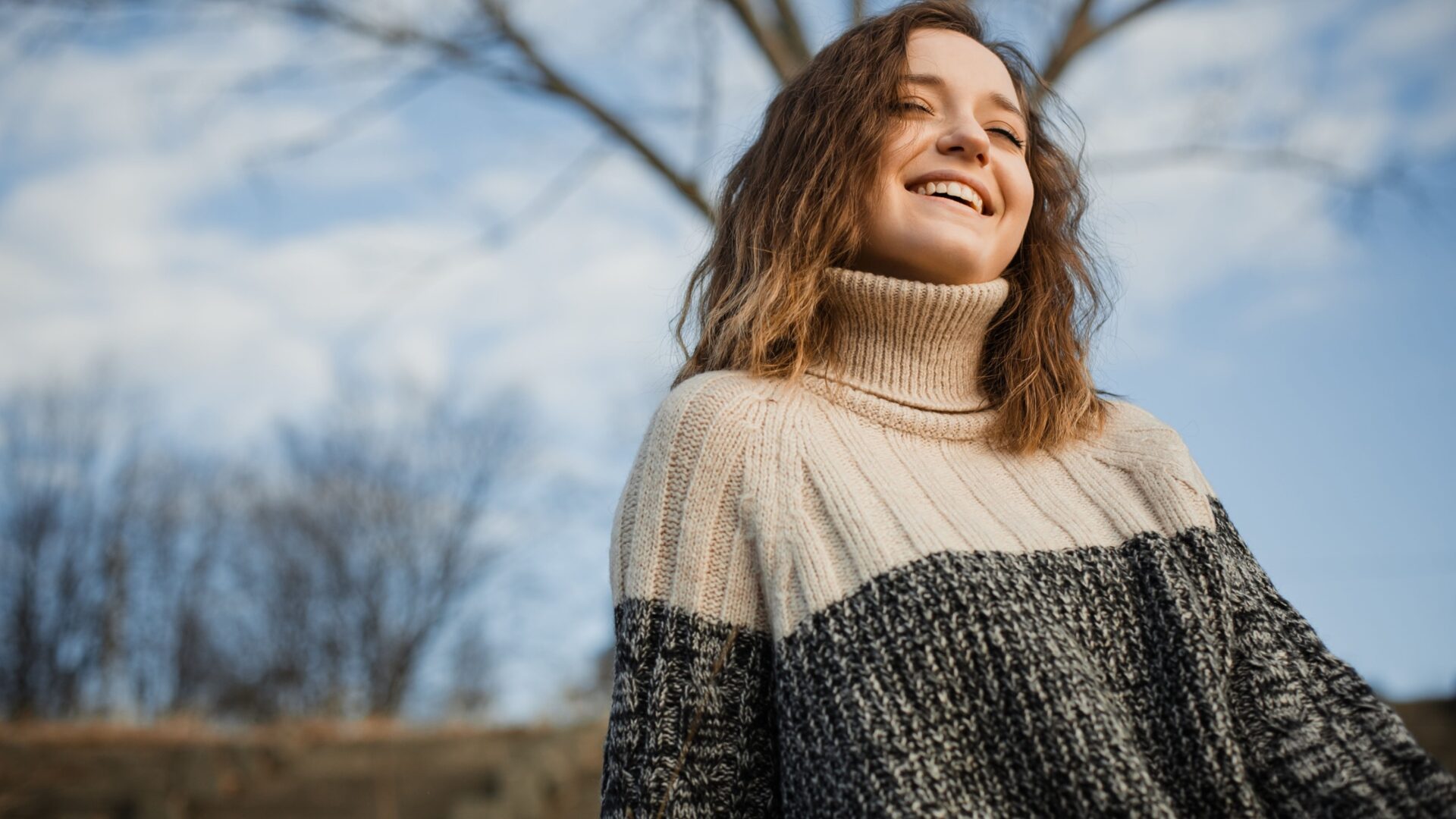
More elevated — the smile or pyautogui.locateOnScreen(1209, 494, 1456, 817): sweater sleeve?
the smile

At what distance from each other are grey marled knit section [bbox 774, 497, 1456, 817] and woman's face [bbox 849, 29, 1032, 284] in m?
0.51

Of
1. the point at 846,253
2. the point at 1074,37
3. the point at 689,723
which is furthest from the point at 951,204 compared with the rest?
the point at 1074,37

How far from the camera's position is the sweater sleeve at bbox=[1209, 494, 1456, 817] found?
4.41ft

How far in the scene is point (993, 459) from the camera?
178cm

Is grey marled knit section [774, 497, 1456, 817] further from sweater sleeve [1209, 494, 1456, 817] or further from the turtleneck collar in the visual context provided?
the turtleneck collar

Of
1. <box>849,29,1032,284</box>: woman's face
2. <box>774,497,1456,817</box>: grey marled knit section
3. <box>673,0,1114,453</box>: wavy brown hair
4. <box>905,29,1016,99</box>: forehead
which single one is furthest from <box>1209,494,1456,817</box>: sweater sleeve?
<box>905,29,1016,99</box>: forehead

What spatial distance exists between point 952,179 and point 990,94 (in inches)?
8.2

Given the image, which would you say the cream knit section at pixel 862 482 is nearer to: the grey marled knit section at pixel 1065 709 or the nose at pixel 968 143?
the grey marled knit section at pixel 1065 709

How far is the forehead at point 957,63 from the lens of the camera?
1.85 meters

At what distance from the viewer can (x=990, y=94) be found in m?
1.86

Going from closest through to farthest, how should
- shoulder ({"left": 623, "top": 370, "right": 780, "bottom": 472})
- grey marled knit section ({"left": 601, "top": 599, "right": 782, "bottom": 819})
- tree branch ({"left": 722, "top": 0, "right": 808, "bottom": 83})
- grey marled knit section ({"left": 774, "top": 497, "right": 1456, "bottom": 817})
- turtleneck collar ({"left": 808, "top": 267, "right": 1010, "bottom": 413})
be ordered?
Result: grey marled knit section ({"left": 774, "top": 497, "right": 1456, "bottom": 817}) < grey marled knit section ({"left": 601, "top": 599, "right": 782, "bottom": 819}) < shoulder ({"left": 623, "top": 370, "right": 780, "bottom": 472}) < turtleneck collar ({"left": 808, "top": 267, "right": 1010, "bottom": 413}) < tree branch ({"left": 722, "top": 0, "right": 808, "bottom": 83})

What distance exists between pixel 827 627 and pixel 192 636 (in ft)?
91.3

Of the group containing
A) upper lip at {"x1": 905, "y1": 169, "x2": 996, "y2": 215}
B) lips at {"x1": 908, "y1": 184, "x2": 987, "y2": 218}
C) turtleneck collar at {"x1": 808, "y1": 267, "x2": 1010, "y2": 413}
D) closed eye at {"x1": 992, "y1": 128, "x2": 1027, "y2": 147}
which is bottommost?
turtleneck collar at {"x1": 808, "y1": 267, "x2": 1010, "y2": 413}

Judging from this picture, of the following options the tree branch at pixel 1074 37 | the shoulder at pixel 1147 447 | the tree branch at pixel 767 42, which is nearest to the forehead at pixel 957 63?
the shoulder at pixel 1147 447
